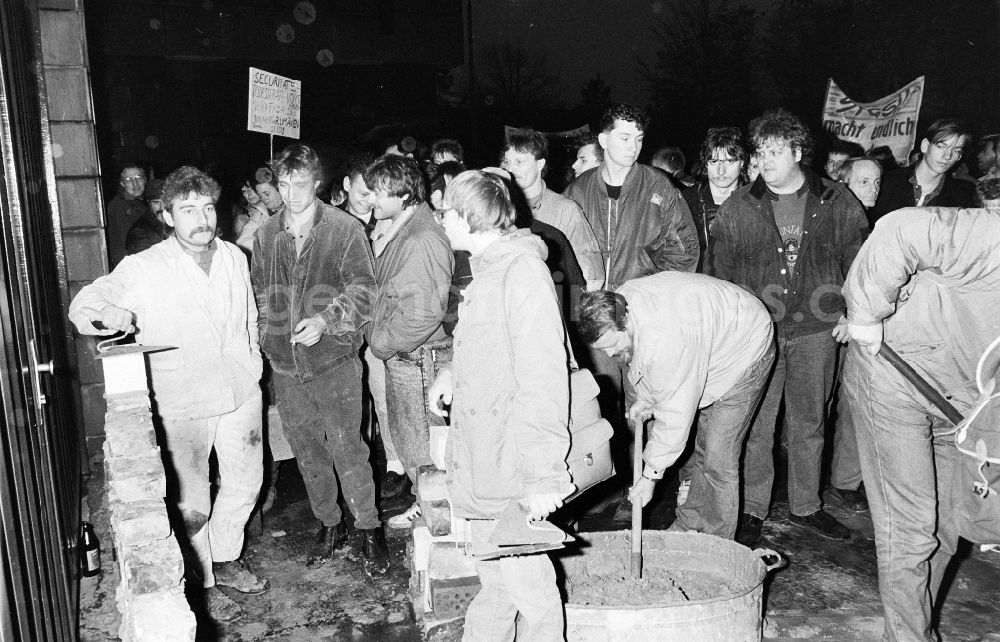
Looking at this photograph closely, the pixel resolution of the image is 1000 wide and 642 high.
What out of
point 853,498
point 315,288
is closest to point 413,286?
point 315,288

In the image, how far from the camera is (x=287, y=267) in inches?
174

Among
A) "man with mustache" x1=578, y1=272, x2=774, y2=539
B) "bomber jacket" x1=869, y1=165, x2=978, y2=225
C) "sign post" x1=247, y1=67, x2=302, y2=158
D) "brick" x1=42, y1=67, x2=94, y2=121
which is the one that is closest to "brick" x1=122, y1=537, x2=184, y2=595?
"man with mustache" x1=578, y1=272, x2=774, y2=539

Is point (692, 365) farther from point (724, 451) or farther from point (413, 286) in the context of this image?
point (413, 286)

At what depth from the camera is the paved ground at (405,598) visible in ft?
12.5

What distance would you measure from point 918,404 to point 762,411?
1.48 m

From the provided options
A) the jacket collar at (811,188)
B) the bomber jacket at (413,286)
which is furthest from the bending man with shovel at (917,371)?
the bomber jacket at (413,286)

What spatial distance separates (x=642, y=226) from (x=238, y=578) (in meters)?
3.21

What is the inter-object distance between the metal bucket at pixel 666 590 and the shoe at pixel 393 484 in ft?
6.48

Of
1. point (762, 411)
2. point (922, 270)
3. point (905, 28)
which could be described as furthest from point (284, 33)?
point (905, 28)

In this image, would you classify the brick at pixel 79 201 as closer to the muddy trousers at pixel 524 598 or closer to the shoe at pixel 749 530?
the muddy trousers at pixel 524 598

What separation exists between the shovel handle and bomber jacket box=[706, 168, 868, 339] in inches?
53.7

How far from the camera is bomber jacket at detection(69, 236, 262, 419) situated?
3.72 metres

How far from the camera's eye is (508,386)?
9.92ft

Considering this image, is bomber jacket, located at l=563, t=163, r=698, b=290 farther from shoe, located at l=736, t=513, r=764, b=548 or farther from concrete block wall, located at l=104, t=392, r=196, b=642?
concrete block wall, located at l=104, t=392, r=196, b=642
